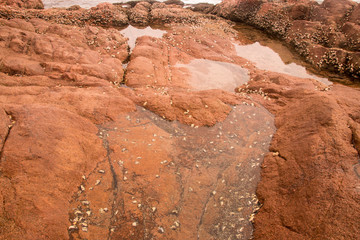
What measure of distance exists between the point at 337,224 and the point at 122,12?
15726mm

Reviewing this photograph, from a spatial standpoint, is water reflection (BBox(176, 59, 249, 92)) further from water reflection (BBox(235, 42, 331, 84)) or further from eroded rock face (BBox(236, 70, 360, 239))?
eroded rock face (BBox(236, 70, 360, 239))

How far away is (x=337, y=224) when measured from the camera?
3.97 metres

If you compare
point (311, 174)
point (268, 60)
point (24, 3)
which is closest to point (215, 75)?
point (268, 60)

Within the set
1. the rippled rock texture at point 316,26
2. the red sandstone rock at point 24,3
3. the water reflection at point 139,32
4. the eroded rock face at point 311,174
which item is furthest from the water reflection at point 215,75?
the red sandstone rock at point 24,3

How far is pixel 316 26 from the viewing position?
12367 mm

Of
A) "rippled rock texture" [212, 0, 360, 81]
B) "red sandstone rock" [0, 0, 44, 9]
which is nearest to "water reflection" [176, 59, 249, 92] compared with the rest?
"rippled rock texture" [212, 0, 360, 81]

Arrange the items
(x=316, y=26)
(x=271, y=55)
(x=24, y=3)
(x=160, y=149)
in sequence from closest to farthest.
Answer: (x=160, y=149) < (x=271, y=55) < (x=316, y=26) < (x=24, y=3)

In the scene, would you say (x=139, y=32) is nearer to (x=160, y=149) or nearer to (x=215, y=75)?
(x=215, y=75)

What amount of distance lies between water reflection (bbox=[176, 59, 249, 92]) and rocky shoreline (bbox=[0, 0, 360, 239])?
4.2 inches

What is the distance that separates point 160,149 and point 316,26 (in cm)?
1218

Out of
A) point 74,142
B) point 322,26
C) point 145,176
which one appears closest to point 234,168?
point 145,176

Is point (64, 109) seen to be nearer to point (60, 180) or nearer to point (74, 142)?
point (74, 142)

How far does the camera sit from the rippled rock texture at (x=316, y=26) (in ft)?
35.2

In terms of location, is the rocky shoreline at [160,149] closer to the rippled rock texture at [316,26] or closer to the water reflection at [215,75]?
the water reflection at [215,75]
